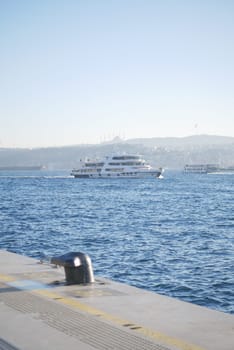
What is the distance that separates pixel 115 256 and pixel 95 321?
15392 millimetres

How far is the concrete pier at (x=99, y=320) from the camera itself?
7.74 meters

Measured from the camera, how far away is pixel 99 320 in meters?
9.01

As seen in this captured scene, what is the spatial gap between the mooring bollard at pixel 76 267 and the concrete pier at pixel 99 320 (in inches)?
7.8

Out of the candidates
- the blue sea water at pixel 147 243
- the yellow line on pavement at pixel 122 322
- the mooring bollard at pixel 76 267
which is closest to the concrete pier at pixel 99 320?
the yellow line on pavement at pixel 122 322

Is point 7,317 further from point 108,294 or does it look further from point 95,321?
point 108,294

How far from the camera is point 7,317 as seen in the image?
29.7 ft

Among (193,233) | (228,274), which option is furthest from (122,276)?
(193,233)

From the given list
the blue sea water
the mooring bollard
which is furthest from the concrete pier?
the blue sea water

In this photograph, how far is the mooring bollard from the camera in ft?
38.4

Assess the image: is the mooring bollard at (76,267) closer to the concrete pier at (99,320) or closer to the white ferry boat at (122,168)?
the concrete pier at (99,320)

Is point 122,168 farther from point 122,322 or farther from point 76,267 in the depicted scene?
point 122,322

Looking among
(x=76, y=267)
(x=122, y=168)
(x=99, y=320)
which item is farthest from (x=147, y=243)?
(x=122, y=168)

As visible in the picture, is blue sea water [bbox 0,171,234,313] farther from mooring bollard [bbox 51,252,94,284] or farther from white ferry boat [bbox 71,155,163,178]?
white ferry boat [bbox 71,155,163,178]

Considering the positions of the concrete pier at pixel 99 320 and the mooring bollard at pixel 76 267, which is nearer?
the concrete pier at pixel 99 320
